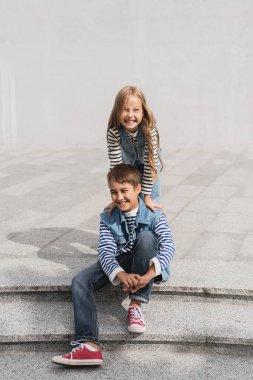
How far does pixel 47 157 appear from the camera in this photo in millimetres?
9648

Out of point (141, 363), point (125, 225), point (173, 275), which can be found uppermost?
point (125, 225)

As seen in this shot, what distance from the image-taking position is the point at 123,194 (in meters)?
3.83

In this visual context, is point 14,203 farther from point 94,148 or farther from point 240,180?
point 94,148

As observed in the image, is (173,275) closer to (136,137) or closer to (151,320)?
(151,320)

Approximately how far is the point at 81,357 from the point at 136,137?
4.64 feet

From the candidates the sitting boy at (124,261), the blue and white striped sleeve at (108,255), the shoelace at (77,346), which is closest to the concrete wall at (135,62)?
the sitting boy at (124,261)

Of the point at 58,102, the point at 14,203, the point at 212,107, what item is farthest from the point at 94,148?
the point at 14,203

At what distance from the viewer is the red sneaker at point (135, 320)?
3707 mm

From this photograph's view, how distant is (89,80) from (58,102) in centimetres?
65

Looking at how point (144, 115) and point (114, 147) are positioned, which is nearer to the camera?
point (144, 115)

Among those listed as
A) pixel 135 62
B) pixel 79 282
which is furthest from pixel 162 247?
pixel 135 62

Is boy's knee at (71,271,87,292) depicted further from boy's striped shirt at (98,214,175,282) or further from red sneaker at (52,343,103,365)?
red sneaker at (52,343,103,365)

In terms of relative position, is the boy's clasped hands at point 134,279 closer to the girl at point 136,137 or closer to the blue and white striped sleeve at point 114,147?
the girl at point 136,137

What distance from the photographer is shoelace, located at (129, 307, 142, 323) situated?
374cm
